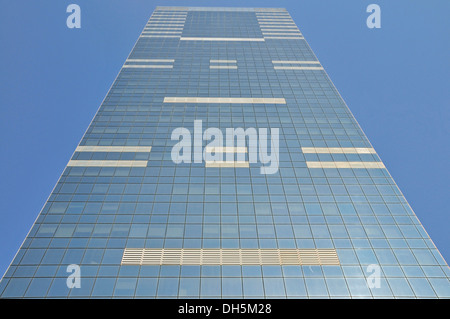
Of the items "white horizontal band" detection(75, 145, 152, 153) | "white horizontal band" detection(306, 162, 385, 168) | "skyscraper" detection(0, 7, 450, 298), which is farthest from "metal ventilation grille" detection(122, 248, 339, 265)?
"white horizontal band" detection(75, 145, 152, 153)

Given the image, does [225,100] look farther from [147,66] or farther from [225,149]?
[147,66]

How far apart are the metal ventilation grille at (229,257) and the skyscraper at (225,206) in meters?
0.12

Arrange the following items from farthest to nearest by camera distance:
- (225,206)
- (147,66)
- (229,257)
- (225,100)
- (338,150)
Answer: (147,66)
(225,100)
(338,150)
(225,206)
(229,257)

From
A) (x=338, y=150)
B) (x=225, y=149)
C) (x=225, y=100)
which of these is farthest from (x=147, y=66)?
(x=338, y=150)

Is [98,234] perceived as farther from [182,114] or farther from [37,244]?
[182,114]

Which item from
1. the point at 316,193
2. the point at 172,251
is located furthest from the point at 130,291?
the point at 316,193

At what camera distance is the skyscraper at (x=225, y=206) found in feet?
102

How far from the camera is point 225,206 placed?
38406 mm

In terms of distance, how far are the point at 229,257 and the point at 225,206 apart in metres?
7.01

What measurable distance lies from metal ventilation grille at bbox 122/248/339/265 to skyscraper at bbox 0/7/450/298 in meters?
0.12

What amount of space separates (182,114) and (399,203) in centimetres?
3397

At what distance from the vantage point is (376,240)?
114ft

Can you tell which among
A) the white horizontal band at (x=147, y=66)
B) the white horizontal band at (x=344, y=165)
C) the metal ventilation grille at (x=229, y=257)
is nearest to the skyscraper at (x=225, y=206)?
the metal ventilation grille at (x=229, y=257)

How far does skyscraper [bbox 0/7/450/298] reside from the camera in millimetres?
31094
